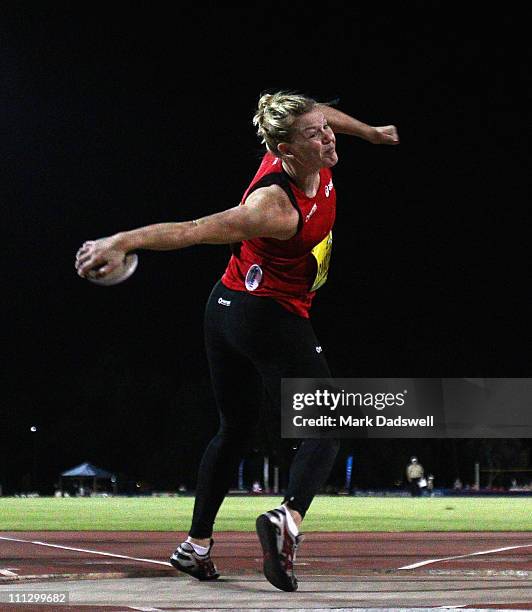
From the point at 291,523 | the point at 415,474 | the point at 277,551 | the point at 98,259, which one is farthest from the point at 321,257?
the point at 415,474

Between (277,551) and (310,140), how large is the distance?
1.68m

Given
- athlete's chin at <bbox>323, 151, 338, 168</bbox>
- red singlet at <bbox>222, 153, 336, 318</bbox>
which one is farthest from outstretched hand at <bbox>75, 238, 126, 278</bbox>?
athlete's chin at <bbox>323, 151, 338, 168</bbox>

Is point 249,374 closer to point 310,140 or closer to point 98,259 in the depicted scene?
point 310,140

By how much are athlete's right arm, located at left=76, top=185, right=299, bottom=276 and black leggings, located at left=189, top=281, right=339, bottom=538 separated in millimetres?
474

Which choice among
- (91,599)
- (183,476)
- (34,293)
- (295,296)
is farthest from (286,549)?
(183,476)

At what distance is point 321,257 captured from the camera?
4465 mm

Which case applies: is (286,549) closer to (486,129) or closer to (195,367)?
(486,129)

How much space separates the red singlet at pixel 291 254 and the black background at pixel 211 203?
2894 cm

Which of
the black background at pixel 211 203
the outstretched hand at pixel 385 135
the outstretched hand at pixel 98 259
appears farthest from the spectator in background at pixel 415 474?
the outstretched hand at pixel 98 259

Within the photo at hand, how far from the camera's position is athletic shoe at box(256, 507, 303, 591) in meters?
4.02

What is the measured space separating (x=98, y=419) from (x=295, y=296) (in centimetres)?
6518

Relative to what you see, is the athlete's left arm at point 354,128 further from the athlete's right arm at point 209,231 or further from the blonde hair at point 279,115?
the athlete's right arm at point 209,231

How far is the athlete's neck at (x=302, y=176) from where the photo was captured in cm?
430

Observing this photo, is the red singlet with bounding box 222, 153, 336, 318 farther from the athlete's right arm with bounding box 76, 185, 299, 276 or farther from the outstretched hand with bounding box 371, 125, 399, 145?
the outstretched hand with bounding box 371, 125, 399, 145
